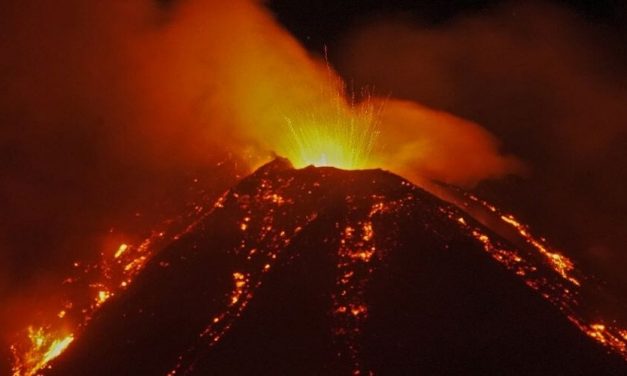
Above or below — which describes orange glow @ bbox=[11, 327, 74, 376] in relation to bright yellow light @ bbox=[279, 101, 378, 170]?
below

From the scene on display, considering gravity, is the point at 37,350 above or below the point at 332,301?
below

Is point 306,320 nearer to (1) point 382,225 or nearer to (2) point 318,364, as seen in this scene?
(2) point 318,364

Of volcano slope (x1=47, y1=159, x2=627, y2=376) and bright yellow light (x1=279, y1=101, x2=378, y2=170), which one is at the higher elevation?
bright yellow light (x1=279, y1=101, x2=378, y2=170)

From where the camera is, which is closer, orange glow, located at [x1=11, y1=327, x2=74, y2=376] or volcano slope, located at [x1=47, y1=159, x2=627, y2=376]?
volcano slope, located at [x1=47, y1=159, x2=627, y2=376]

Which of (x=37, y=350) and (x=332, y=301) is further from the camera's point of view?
(x=37, y=350)

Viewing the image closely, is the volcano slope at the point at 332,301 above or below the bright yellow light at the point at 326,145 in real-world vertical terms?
below

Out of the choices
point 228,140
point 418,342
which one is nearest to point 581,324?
point 418,342

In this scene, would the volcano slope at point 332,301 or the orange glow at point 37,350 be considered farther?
the orange glow at point 37,350

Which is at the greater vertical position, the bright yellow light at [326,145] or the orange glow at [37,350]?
the bright yellow light at [326,145]
